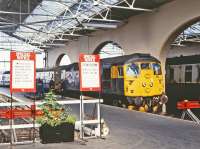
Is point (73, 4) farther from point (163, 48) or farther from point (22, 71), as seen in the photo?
point (22, 71)

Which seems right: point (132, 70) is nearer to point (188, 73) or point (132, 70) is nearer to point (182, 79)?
point (188, 73)

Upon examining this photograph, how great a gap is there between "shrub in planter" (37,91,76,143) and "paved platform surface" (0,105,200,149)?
0.84ft

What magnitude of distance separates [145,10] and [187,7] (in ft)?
12.4

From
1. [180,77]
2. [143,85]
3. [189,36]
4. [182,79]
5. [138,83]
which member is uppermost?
[189,36]

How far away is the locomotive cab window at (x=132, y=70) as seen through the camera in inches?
852

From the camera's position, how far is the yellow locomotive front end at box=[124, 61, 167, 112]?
69.7 feet

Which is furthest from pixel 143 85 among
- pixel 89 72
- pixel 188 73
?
pixel 89 72

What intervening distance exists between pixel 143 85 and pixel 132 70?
1034 mm

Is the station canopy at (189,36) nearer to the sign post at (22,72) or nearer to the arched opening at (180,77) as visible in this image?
the arched opening at (180,77)

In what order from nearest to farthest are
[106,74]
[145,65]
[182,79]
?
[145,65] < [106,74] < [182,79]

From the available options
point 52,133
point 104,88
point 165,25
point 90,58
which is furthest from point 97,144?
point 104,88

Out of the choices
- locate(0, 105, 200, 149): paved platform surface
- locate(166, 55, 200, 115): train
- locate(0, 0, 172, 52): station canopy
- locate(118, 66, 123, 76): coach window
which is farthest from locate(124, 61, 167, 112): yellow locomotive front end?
locate(0, 105, 200, 149): paved platform surface

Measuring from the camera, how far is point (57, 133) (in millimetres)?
9742

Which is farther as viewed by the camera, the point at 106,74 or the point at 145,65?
the point at 106,74
